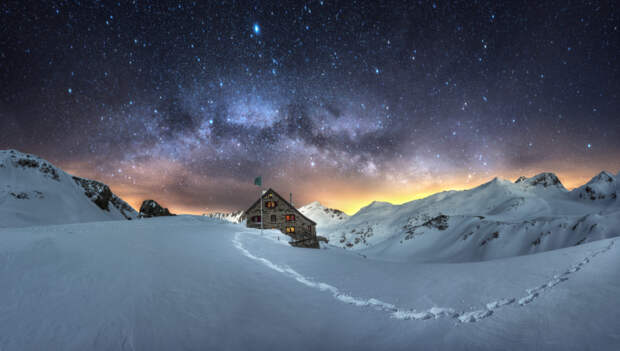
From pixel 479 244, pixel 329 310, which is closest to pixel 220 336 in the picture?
pixel 329 310

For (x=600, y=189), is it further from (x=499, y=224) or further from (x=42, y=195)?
(x=42, y=195)

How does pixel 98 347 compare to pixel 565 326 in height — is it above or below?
above

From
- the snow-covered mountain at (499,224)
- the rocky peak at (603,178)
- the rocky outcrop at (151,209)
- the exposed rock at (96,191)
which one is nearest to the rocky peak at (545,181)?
the snow-covered mountain at (499,224)

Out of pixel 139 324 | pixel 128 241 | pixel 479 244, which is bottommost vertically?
pixel 479 244

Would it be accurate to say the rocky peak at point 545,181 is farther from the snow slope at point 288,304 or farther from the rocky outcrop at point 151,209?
the rocky outcrop at point 151,209

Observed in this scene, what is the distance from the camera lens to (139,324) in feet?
13.0

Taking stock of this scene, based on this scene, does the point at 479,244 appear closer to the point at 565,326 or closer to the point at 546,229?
the point at 546,229

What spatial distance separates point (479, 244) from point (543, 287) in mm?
35054

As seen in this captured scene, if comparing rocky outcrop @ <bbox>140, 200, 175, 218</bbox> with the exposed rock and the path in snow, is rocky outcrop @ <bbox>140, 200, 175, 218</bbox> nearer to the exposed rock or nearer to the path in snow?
the exposed rock

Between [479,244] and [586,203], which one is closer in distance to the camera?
[479,244]

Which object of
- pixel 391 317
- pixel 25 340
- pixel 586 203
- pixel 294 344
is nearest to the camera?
pixel 25 340

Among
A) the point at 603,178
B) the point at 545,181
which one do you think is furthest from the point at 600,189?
the point at 545,181

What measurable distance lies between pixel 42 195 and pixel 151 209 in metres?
18.6

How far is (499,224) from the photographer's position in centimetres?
Result: 3403
